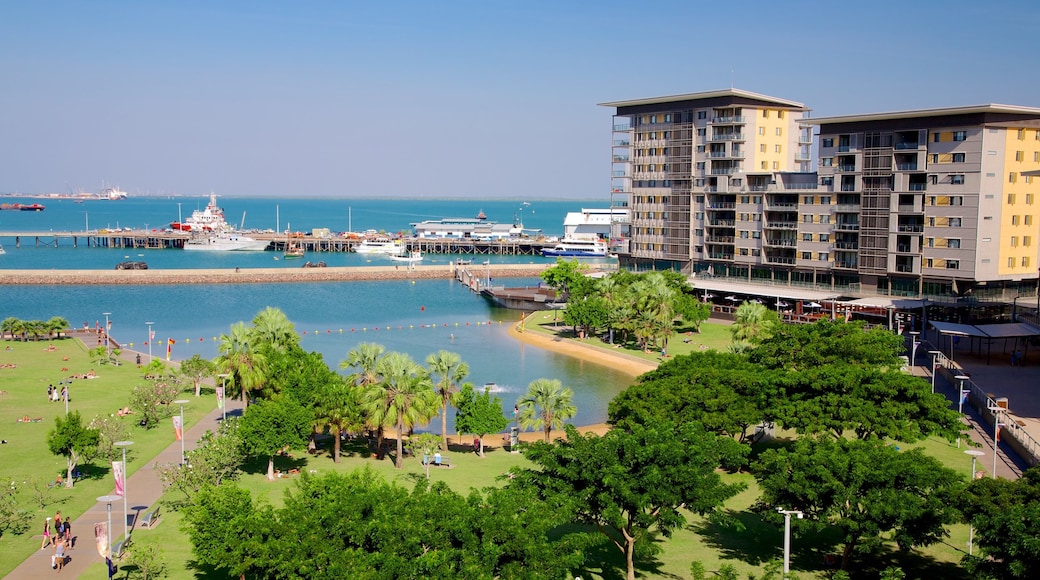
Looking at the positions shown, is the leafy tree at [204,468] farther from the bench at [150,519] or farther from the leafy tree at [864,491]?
the leafy tree at [864,491]

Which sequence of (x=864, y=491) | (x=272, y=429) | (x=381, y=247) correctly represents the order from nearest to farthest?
1. (x=864, y=491)
2. (x=272, y=429)
3. (x=381, y=247)

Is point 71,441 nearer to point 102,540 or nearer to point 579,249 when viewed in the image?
point 102,540

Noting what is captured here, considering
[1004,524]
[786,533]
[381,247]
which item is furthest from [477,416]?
[381,247]

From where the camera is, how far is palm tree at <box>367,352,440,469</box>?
4381cm

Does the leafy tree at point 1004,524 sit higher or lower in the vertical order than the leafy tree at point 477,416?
higher

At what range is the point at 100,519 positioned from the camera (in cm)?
3500

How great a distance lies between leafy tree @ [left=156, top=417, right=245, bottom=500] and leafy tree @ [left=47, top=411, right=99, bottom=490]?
3.98 meters

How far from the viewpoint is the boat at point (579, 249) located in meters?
186

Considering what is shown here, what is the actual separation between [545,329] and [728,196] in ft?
85.6

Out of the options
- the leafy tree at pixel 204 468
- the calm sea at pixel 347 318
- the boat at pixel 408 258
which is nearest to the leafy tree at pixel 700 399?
the calm sea at pixel 347 318

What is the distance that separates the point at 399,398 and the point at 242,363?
1193 centimetres

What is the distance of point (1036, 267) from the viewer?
84.9m

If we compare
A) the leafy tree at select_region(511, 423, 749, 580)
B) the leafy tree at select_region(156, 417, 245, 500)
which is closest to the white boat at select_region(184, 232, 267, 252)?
the leafy tree at select_region(156, 417, 245, 500)

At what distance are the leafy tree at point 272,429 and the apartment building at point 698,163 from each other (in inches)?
2694
